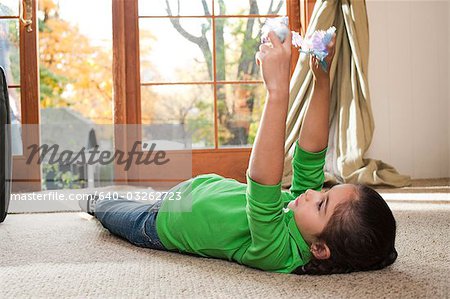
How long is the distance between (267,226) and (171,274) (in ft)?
0.73

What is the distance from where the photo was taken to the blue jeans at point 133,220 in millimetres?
1577

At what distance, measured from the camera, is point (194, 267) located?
137 centimetres

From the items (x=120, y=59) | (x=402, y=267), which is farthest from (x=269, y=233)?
(x=120, y=59)

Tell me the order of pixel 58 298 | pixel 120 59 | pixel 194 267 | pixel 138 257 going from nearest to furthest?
pixel 58 298 → pixel 194 267 → pixel 138 257 → pixel 120 59

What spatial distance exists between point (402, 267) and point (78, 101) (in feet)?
19.3

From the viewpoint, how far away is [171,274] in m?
1.30

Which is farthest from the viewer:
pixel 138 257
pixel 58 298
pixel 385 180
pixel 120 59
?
pixel 120 59

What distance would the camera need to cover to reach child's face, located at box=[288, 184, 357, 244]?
1.26 m

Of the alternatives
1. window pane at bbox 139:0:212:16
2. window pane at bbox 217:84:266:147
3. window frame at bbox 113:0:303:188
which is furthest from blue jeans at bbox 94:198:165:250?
window pane at bbox 139:0:212:16

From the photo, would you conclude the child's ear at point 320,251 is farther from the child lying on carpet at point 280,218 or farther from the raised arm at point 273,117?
the raised arm at point 273,117

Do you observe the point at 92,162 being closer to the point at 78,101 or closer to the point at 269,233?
the point at 269,233

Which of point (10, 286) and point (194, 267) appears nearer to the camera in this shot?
point (10, 286)

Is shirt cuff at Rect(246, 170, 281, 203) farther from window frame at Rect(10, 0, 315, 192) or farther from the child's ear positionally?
window frame at Rect(10, 0, 315, 192)

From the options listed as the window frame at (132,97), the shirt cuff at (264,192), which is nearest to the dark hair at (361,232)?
the shirt cuff at (264,192)
